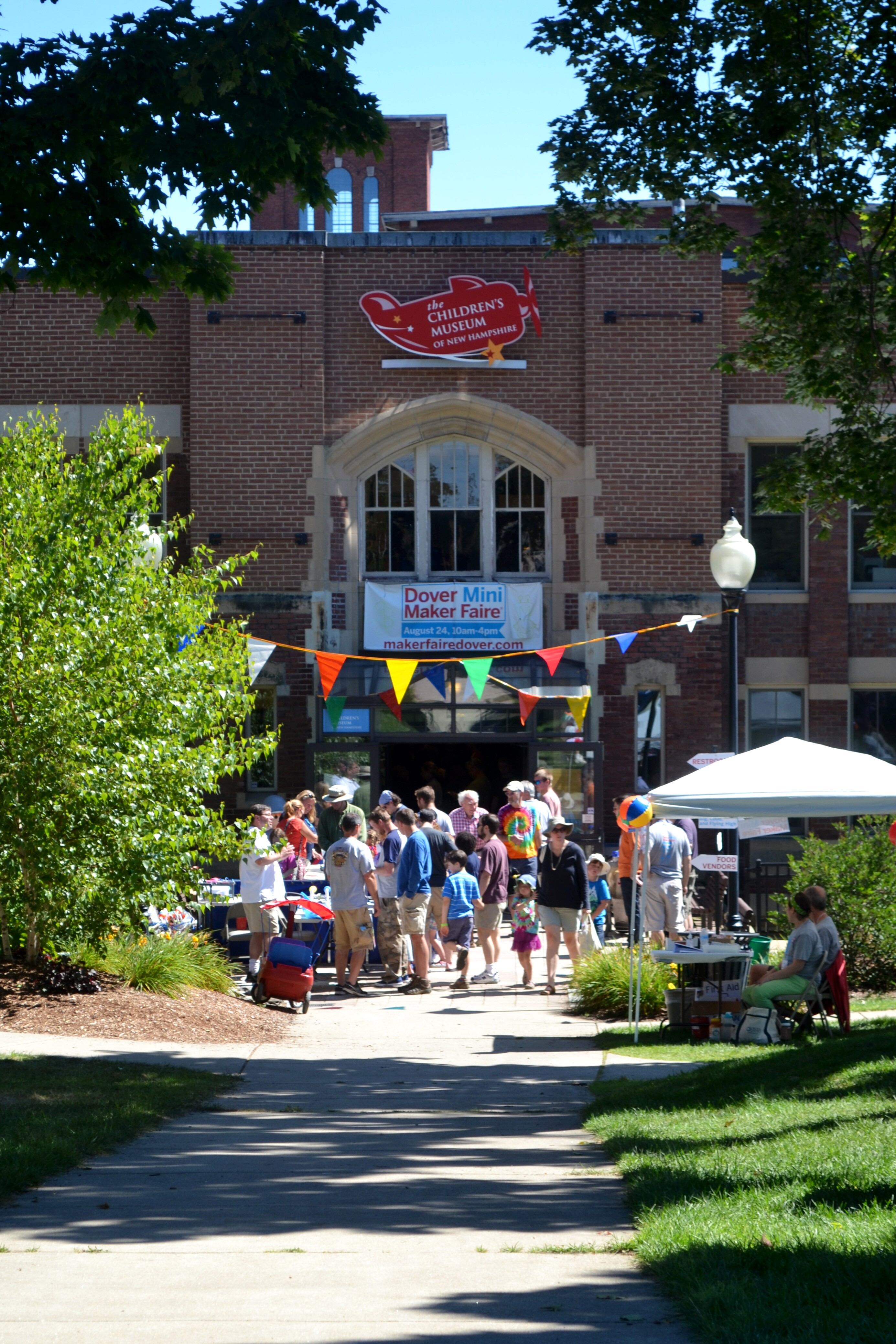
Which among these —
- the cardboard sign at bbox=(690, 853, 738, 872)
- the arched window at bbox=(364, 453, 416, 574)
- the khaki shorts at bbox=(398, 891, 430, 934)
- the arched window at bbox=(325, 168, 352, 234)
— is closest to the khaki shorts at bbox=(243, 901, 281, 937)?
the khaki shorts at bbox=(398, 891, 430, 934)

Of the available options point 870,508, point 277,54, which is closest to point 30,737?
point 277,54

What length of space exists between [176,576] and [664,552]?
34.8ft

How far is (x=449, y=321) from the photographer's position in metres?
22.7

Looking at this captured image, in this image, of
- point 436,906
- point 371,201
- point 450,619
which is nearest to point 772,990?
point 436,906

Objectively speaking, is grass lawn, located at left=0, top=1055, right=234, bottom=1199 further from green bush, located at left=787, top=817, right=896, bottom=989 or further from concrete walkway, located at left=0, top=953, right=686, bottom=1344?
green bush, located at left=787, top=817, right=896, bottom=989

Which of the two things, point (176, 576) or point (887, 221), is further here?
point (176, 576)

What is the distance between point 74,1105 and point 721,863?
855 cm

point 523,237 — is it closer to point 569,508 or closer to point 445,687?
point 569,508

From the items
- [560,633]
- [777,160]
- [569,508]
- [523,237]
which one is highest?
[523,237]

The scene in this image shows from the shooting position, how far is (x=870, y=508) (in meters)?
13.3

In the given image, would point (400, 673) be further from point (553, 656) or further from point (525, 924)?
point (525, 924)

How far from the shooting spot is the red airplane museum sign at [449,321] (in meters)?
22.7

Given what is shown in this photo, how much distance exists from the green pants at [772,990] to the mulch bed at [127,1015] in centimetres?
391

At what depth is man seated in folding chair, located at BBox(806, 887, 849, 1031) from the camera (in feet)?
38.2
